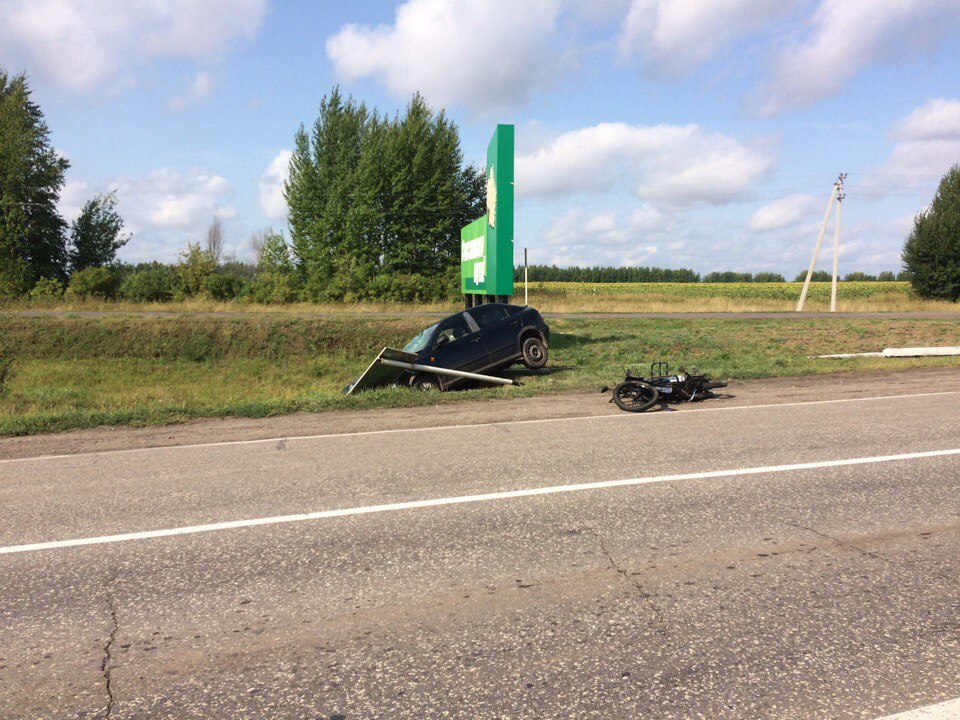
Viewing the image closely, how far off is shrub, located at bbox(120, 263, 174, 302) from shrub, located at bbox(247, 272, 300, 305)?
15.3 feet

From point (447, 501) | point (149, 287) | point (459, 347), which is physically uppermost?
point (149, 287)

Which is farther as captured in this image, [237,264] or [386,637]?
[237,264]

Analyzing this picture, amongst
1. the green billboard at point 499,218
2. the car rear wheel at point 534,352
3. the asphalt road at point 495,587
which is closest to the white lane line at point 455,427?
the asphalt road at point 495,587

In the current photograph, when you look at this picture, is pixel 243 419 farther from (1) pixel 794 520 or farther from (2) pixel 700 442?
(1) pixel 794 520

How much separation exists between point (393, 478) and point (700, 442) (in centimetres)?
361

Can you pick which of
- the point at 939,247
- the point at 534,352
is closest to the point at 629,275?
the point at 939,247

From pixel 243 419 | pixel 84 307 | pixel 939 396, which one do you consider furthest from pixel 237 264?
pixel 939 396

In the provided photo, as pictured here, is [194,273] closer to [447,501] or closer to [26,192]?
[26,192]

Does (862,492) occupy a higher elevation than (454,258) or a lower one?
lower

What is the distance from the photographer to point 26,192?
4544cm

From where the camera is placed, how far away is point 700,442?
8055 millimetres

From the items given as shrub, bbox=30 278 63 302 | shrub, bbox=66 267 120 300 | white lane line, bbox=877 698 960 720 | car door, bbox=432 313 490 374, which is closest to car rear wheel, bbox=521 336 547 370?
car door, bbox=432 313 490 374

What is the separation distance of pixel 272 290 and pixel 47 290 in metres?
12.4

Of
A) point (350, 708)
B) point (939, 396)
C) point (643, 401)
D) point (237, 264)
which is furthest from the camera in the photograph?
point (237, 264)
